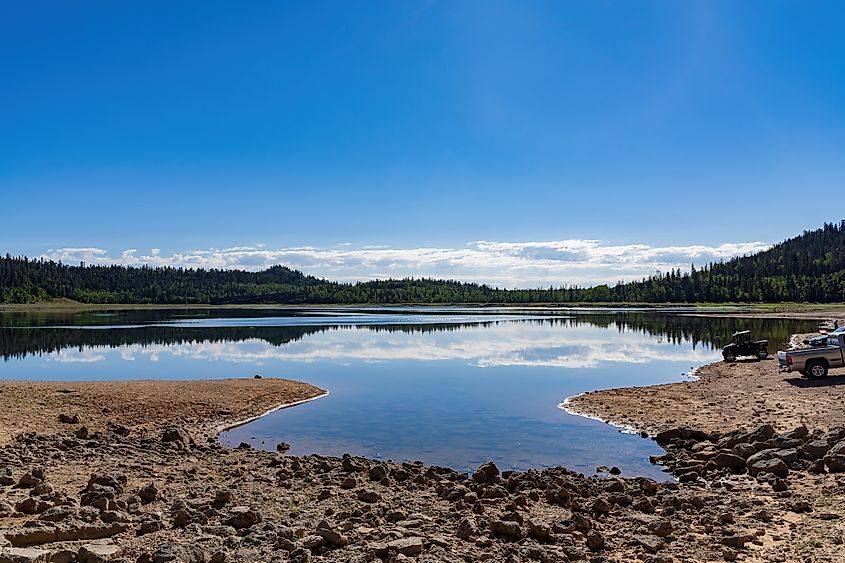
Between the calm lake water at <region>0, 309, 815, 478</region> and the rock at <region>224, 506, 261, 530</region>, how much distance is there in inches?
290

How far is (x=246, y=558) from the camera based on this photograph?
9.91 m

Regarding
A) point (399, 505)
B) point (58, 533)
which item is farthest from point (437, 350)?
point (58, 533)

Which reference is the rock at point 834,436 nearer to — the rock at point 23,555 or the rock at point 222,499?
the rock at point 222,499

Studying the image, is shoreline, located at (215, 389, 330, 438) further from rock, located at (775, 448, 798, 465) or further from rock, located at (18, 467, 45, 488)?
rock, located at (775, 448, 798, 465)

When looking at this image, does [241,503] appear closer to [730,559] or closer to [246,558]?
[246,558]

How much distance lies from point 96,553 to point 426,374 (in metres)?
29.8

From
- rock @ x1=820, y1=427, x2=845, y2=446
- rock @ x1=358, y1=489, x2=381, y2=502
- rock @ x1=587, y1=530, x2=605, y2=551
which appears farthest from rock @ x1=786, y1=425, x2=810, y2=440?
rock @ x1=358, y1=489, x2=381, y2=502

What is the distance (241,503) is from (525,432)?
11728mm

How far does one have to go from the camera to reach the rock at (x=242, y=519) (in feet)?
37.3

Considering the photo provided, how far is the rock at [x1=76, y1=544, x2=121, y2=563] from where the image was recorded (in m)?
9.51

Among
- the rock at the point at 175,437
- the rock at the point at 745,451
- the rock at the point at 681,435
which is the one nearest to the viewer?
the rock at the point at 745,451

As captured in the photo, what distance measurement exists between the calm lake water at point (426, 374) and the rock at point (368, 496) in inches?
184

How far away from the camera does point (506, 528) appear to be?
11.1 m

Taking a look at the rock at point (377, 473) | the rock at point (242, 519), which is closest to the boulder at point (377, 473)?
the rock at point (377, 473)
